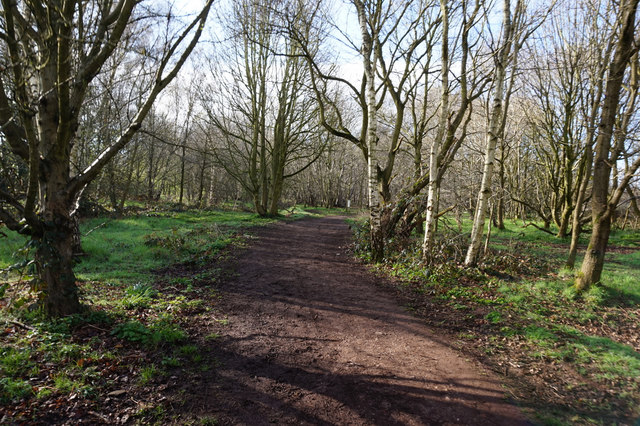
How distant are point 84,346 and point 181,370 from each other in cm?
116

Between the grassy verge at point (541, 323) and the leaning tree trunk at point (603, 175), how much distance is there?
34cm

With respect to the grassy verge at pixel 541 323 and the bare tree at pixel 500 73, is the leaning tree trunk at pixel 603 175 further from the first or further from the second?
the bare tree at pixel 500 73

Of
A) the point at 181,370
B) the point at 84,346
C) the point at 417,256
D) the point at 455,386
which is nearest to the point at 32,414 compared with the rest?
the point at 84,346

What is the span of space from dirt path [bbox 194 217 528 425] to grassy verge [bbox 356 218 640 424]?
20.7 inches

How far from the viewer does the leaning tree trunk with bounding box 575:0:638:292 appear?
229 inches

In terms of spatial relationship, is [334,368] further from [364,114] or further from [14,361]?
[364,114]

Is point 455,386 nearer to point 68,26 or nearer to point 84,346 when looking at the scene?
point 84,346

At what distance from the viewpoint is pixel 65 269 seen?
411 cm

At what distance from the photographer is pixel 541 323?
5074 millimetres

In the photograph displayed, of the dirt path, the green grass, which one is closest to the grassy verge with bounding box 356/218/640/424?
the dirt path

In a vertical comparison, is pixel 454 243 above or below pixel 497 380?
above

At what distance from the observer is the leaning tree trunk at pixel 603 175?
19.1ft

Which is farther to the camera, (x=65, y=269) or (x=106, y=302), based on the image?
(x=106, y=302)

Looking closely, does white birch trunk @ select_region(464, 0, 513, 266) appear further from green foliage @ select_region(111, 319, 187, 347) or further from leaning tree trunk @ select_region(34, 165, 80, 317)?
leaning tree trunk @ select_region(34, 165, 80, 317)
